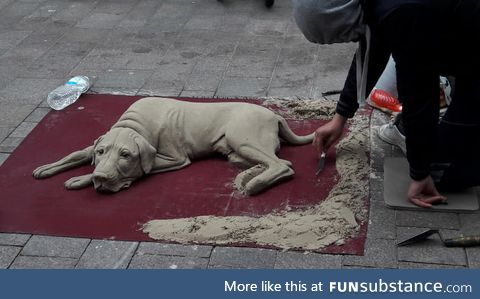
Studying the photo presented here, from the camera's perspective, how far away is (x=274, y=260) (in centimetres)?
334

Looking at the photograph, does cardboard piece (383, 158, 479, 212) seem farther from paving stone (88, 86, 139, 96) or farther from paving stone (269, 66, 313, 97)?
paving stone (88, 86, 139, 96)

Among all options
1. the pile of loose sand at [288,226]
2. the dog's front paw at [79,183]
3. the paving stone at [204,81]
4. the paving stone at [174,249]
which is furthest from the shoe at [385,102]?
the dog's front paw at [79,183]

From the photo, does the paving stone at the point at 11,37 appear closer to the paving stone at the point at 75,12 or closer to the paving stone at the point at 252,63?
the paving stone at the point at 75,12

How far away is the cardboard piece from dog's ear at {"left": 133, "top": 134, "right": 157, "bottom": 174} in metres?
1.35

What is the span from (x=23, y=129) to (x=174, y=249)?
1.90 metres

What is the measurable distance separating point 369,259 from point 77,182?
1744mm

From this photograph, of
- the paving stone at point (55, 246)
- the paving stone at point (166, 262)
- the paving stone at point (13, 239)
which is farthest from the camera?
the paving stone at point (13, 239)

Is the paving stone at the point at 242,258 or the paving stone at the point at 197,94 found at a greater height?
the paving stone at the point at 242,258

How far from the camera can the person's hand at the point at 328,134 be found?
4.01 meters

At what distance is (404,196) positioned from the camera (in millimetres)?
3758

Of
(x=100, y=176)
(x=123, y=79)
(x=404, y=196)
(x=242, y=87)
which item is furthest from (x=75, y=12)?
(x=404, y=196)

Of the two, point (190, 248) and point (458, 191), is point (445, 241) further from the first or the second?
point (190, 248)

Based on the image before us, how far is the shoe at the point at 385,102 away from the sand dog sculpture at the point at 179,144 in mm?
800

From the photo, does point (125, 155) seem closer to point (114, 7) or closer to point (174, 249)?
point (174, 249)
